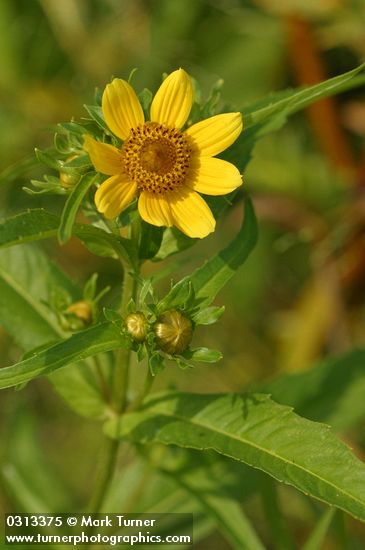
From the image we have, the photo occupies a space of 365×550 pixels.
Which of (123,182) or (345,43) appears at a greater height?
(345,43)

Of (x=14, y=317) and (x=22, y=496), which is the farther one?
(x=22, y=496)

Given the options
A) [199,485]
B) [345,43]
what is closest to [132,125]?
[199,485]

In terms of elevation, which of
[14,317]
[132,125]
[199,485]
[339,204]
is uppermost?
[339,204]

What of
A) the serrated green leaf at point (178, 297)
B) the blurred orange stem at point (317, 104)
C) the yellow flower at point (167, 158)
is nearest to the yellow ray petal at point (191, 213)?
the yellow flower at point (167, 158)

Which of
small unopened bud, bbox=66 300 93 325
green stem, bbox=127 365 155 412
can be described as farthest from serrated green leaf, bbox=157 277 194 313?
small unopened bud, bbox=66 300 93 325

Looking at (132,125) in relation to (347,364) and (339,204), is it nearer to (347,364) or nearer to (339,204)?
(347,364)

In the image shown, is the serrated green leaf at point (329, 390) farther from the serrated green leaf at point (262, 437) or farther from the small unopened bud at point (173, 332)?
the small unopened bud at point (173, 332)
